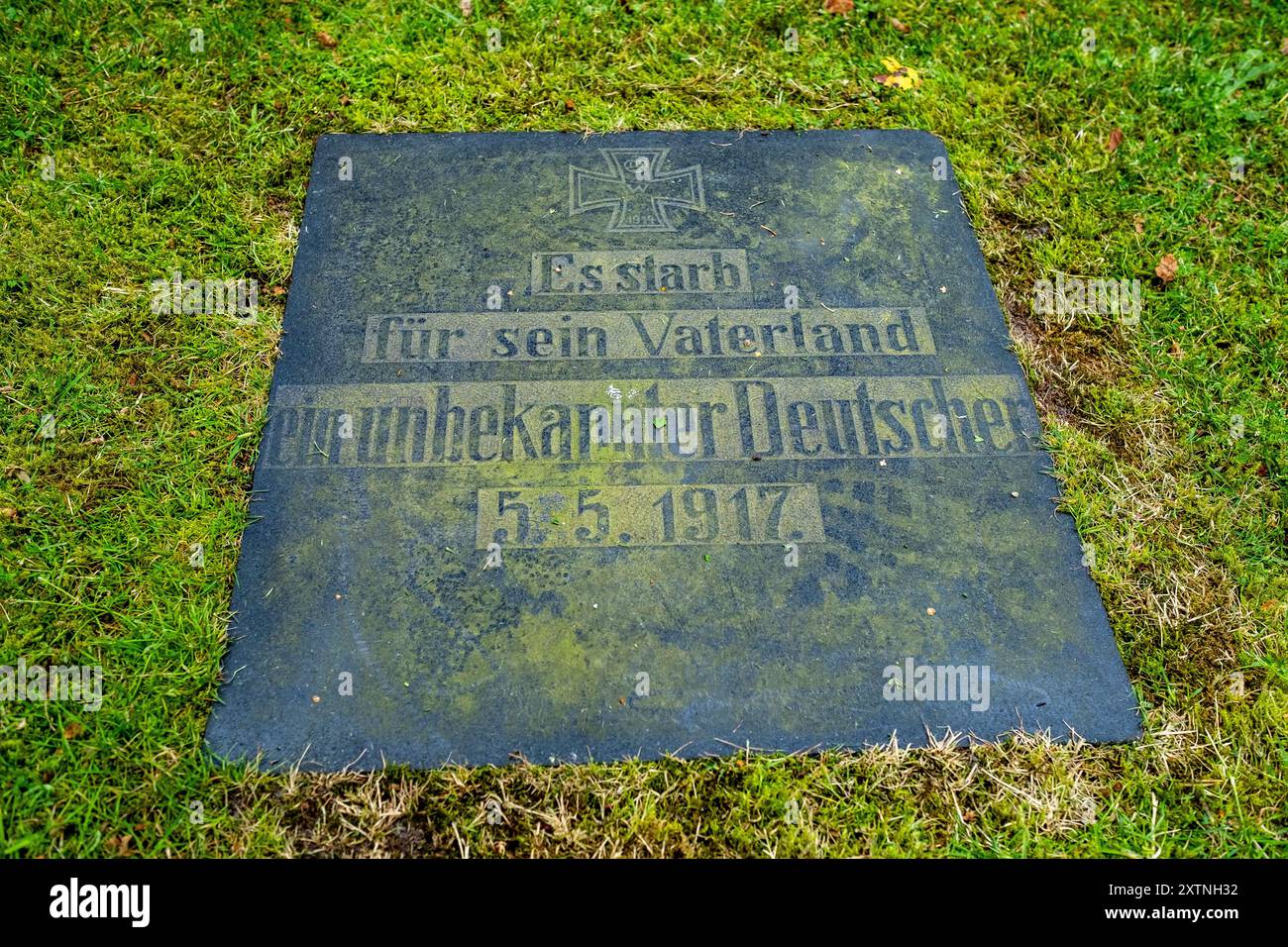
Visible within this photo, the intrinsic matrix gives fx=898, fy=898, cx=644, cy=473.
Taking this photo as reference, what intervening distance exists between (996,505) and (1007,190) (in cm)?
158

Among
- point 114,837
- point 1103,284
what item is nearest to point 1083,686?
point 1103,284

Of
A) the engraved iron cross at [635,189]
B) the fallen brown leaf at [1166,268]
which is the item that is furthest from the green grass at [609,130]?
the engraved iron cross at [635,189]

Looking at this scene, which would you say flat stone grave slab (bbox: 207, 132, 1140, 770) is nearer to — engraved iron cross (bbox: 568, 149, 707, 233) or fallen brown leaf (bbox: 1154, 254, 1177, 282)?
engraved iron cross (bbox: 568, 149, 707, 233)

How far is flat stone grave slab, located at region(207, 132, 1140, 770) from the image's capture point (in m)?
2.50

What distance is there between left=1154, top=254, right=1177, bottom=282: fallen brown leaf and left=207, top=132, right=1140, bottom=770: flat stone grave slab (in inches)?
29.4

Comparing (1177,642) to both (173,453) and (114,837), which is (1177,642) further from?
(173,453)

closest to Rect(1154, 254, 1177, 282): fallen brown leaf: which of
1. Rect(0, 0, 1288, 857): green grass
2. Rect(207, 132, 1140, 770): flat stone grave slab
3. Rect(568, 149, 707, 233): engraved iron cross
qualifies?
Rect(0, 0, 1288, 857): green grass

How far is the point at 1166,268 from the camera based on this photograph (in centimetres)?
353

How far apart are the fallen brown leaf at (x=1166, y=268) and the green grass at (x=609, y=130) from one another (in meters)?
0.03

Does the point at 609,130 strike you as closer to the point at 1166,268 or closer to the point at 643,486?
the point at 643,486

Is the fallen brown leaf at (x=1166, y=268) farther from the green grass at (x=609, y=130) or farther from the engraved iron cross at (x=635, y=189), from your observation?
the engraved iron cross at (x=635, y=189)

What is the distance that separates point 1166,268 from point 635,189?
6.93ft

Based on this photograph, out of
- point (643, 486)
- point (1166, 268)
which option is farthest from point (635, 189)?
point (1166, 268)

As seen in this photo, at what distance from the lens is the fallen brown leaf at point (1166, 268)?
351 cm
